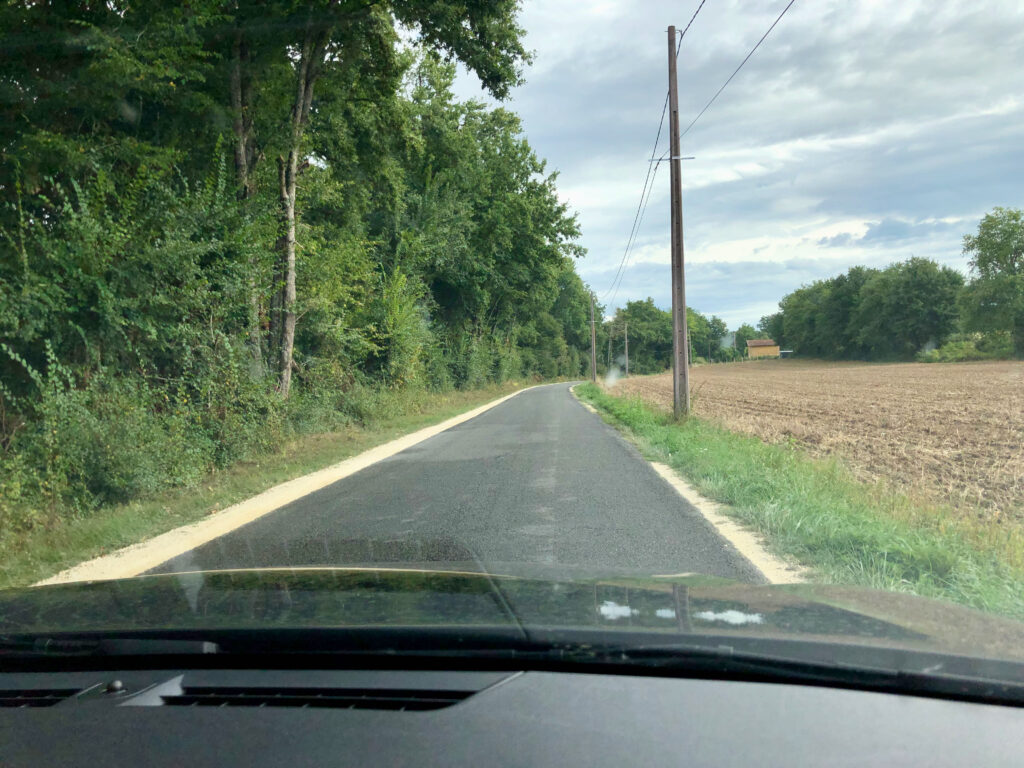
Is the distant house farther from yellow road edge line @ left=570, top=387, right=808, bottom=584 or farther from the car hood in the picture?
the car hood

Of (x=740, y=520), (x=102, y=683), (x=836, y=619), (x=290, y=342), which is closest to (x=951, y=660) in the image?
(x=836, y=619)

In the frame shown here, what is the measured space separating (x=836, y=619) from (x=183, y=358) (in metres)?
11.5

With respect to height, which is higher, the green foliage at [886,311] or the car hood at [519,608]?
the green foliage at [886,311]

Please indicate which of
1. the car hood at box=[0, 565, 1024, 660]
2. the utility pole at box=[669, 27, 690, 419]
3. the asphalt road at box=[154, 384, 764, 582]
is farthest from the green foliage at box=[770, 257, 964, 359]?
the car hood at box=[0, 565, 1024, 660]

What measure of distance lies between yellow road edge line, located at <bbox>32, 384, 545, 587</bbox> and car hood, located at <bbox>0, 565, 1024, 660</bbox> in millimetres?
2543

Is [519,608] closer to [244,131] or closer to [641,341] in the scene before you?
[244,131]

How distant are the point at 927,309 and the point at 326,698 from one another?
111545 mm

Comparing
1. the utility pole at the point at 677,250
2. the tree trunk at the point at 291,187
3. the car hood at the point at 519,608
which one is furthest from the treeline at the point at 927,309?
the car hood at the point at 519,608

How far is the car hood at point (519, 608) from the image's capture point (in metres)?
2.56

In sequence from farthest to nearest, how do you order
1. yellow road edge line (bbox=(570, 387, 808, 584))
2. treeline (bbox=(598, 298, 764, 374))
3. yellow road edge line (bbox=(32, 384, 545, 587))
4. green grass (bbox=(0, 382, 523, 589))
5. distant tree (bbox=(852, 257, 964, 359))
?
treeline (bbox=(598, 298, 764, 374)) → distant tree (bbox=(852, 257, 964, 359)) → green grass (bbox=(0, 382, 523, 589)) → yellow road edge line (bbox=(32, 384, 545, 587)) → yellow road edge line (bbox=(570, 387, 808, 584))

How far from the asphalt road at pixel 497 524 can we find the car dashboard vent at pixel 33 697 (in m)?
2.03

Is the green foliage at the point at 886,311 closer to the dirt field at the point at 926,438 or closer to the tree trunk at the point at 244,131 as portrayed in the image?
the dirt field at the point at 926,438

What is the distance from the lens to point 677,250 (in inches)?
703

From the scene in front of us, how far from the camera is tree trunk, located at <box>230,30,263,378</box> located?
1459cm
